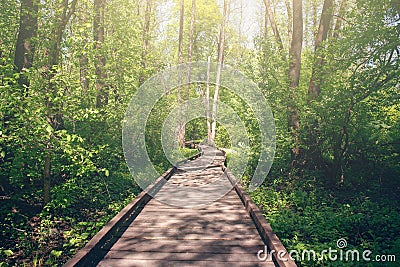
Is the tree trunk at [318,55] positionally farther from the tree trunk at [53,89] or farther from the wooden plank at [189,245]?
the tree trunk at [53,89]

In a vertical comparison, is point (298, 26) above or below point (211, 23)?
below

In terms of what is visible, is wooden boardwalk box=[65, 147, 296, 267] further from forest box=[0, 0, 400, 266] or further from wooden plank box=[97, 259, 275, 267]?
forest box=[0, 0, 400, 266]

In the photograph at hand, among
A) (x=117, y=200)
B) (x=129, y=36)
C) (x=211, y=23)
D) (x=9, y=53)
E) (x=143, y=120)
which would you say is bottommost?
(x=117, y=200)

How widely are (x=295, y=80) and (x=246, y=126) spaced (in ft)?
7.04

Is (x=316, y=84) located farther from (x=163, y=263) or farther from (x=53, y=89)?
(x=163, y=263)

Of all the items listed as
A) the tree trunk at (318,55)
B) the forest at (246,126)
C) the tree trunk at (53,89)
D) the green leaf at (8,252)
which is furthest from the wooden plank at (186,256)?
the tree trunk at (318,55)

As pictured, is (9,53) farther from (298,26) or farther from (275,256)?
(298,26)

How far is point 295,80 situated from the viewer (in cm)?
1121

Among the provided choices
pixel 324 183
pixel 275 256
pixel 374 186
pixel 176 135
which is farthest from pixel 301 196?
pixel 176 135

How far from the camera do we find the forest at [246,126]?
6273 mm

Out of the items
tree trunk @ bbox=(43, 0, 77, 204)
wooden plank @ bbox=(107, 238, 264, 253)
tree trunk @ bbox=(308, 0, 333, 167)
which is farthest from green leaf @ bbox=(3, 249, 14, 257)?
tree trunk @ bbox=(308, 0, 333, 167)

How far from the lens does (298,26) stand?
11656 mm

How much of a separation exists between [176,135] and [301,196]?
42.4ft

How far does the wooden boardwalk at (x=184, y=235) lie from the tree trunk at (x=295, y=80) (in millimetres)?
2753
